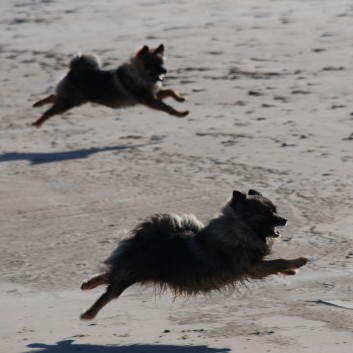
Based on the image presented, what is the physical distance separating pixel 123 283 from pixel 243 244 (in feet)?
2.94

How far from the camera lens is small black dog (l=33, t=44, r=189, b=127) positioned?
15.6 metres

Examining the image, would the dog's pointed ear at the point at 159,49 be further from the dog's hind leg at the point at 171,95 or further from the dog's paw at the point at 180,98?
the dog's paw at the point at 180,98

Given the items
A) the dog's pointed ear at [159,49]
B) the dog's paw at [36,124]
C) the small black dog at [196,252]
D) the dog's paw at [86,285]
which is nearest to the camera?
the small black dog at [196,252]

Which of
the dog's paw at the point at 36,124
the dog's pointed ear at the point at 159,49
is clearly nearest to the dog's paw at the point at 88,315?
the dog's paw at the point at 36,124

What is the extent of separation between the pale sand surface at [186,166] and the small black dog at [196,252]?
31cm

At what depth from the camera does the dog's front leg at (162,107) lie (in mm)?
15336

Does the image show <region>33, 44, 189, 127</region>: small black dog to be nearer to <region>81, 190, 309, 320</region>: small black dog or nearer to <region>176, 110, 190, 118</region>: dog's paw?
<region>176, 110, 190, 118</region>: dog's paw

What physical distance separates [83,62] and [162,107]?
1237 mm

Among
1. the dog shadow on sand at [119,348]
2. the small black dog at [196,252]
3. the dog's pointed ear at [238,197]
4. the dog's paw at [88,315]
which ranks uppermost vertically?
the dog's pointed ear at [238,197]

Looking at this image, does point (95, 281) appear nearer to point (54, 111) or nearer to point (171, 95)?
point (54, 111)

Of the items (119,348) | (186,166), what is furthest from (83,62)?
(119,348)

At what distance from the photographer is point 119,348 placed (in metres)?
7.88

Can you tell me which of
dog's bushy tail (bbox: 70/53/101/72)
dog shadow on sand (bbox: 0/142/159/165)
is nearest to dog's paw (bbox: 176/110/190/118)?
dog shadow on sand (bbox: 0/142/159/165)

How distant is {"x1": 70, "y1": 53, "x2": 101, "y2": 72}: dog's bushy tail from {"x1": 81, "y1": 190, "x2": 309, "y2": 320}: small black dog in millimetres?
7444
